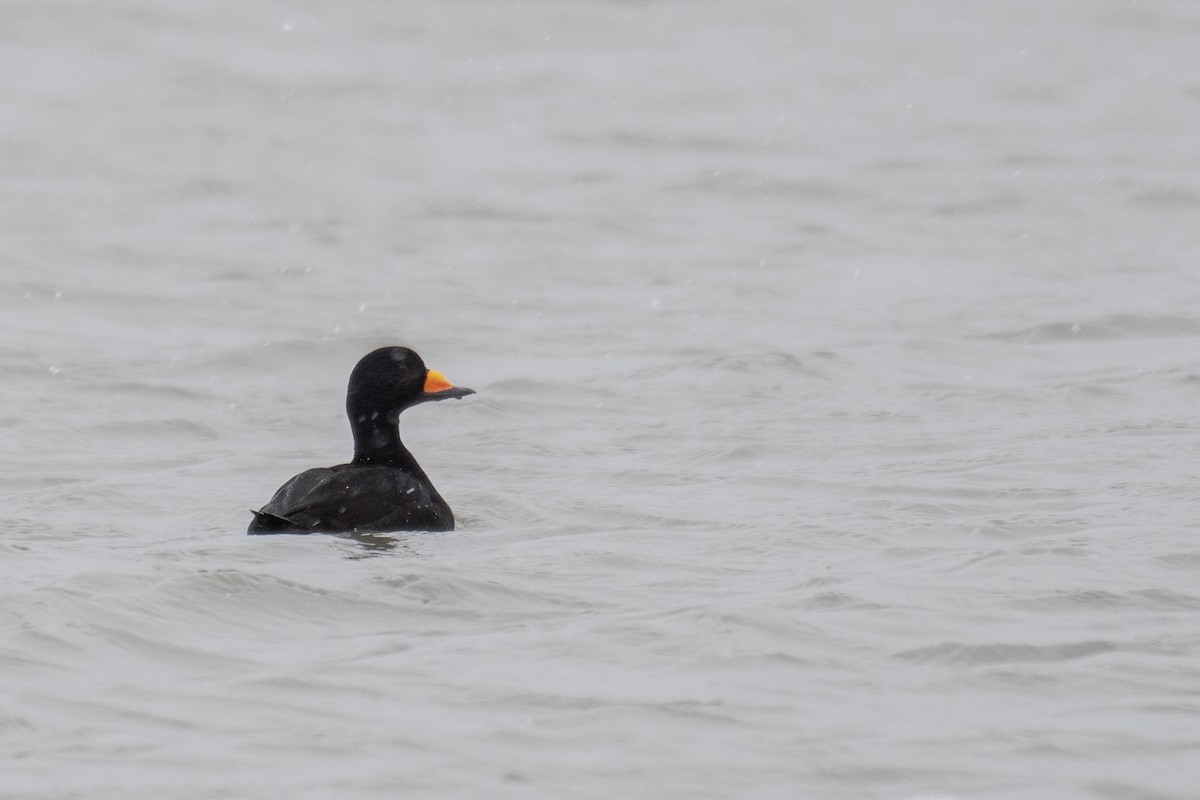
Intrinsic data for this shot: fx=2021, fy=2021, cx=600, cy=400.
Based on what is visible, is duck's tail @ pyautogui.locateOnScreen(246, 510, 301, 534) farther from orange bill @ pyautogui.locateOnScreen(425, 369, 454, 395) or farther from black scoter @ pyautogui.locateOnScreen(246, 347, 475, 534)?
orange bill @ pyautogui.locateOnScreen(425, 369, 454, 395)

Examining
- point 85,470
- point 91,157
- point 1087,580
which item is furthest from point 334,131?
point 1087,580

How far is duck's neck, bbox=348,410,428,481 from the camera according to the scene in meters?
9.91

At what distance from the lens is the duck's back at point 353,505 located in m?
9.03

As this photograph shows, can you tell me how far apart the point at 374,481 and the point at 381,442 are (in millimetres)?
514

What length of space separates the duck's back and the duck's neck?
0.21 m

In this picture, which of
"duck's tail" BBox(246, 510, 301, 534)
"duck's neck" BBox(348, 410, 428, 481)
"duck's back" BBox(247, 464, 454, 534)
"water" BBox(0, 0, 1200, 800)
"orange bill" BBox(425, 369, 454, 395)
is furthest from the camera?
"orange bill" BBox(425, 369, 454, 395)

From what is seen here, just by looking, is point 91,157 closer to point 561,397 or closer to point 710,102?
point 710,102

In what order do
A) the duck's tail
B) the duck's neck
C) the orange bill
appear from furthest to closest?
the orange bill
the duck's neck
the duck's tail

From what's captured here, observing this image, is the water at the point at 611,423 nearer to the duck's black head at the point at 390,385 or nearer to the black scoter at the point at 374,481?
the black scoter at the point at 374,481

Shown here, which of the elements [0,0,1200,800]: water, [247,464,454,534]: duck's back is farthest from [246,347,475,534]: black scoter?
[0,0,1200,800]: water

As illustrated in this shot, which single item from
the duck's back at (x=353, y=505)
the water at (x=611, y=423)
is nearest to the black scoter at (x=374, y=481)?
the duck's back at (x=353, y=505)

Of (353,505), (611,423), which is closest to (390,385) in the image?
(353,505)

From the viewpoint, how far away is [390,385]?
32.6 feet

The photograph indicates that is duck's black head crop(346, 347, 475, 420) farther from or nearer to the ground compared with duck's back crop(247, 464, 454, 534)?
farther from the ground
